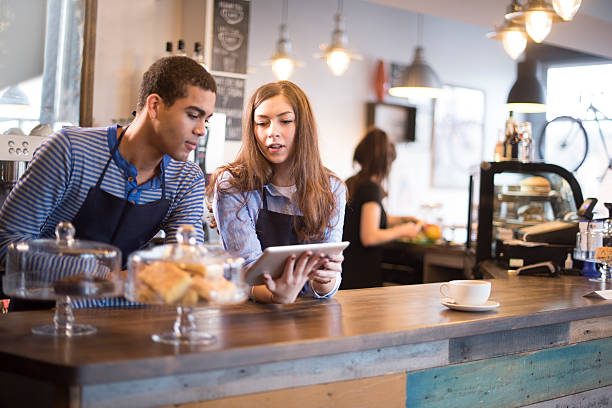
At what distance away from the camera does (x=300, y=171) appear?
245cm

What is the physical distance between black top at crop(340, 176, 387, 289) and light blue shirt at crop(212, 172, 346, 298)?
1636 millimetres

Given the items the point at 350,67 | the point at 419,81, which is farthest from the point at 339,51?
the point at 350,67

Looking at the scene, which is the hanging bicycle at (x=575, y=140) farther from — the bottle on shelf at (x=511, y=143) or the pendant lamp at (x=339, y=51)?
the bottle on shelf at (x=511, y=143)

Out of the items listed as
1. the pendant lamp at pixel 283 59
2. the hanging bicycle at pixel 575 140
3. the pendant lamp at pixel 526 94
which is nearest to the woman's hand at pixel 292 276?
the pendant lamp at pixel 526 94

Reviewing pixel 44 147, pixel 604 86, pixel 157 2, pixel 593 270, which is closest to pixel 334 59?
pixel 157 2

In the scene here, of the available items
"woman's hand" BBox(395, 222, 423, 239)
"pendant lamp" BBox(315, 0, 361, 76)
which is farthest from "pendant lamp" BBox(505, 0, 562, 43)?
"pendant lamp" BBox(315, 0, 361, 76)

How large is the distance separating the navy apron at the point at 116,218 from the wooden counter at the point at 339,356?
0.30 metres

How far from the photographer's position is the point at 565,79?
8812mm

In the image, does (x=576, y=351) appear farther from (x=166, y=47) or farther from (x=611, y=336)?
(x=166, y=47)

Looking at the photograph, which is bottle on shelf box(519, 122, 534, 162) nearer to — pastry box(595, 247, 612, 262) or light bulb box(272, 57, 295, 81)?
pastry box(595, 247, 612, 262)

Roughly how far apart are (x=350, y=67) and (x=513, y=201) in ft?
11.4

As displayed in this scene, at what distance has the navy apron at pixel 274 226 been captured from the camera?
249 cm

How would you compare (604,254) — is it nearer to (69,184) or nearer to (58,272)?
(69,184)

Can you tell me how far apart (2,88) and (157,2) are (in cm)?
138
